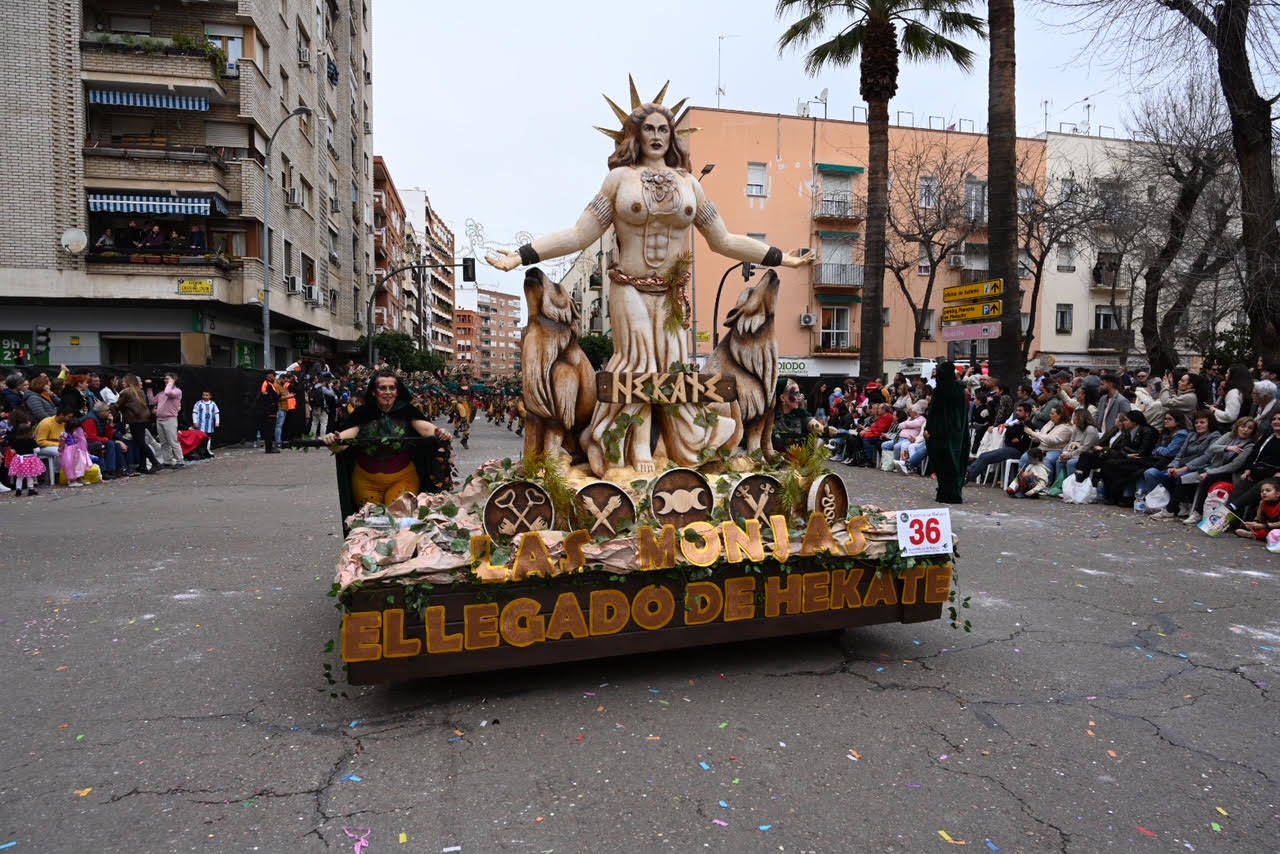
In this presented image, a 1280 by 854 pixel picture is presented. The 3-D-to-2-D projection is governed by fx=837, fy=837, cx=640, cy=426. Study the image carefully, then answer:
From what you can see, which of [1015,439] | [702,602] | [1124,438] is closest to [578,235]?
[702,602]

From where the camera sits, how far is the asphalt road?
308 centimetres

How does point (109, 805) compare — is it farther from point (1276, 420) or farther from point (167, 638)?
point (1276, 420)

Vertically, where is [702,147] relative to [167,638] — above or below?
above

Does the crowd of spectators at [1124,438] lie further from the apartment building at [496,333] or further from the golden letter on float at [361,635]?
the apartment building at [496,333]

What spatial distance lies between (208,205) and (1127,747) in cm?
2558

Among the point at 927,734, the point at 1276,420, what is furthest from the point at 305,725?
the point at 1276,420

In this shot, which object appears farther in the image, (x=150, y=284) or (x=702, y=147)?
(x=702, y=147)

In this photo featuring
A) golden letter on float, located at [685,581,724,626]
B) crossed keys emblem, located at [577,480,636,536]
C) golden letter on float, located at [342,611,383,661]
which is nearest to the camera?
golden letter on float, located at [342,611,383,661]

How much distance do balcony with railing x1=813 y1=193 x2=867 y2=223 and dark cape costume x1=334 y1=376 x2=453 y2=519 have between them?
31.5m

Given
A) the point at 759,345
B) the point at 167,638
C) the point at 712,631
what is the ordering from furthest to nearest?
the point at 759,345
the point at 167,638
the point at 712,631

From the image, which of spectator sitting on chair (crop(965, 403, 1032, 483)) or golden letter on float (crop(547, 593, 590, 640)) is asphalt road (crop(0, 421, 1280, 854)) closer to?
golden letter on float (crop(547, 593, 590, 640))

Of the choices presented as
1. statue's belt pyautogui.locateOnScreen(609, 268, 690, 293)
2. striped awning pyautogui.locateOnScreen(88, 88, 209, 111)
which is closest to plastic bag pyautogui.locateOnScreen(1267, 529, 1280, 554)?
statue's belt pyautogui.locateOnScreen(609, 268, 690, 293)

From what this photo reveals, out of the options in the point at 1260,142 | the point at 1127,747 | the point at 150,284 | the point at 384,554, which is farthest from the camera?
the point at 150,284

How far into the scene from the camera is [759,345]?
630 cm
